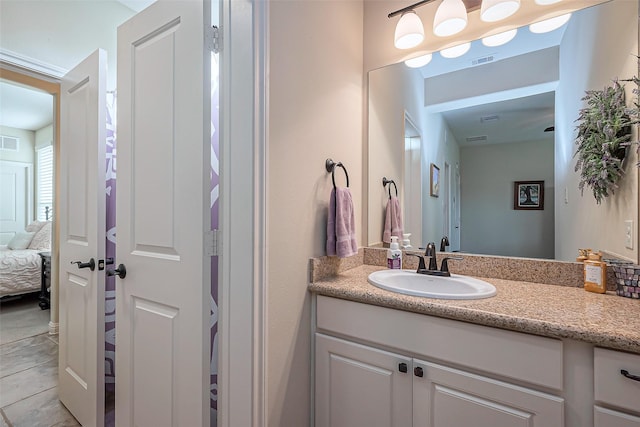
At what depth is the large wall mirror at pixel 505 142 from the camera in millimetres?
1195

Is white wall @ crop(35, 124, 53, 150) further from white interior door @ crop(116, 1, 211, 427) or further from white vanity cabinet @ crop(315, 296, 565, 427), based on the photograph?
white vanity cabinet @ crop(315, 296, 565, 427)

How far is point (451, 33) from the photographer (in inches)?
58.3

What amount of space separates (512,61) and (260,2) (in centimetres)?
116

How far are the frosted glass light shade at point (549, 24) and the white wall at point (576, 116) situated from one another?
39mm

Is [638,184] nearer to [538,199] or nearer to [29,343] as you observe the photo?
[538,199]

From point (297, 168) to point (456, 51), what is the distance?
41.0 inches

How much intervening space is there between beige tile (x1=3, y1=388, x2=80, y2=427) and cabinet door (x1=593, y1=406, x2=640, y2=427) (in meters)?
2.29

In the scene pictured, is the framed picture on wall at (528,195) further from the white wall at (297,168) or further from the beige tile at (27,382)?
the beige tile at (27,382)

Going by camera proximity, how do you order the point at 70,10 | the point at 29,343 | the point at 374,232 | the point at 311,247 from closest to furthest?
the point at 311,247 < the point at 374,232 < the point at 70,10 < the point at 29,343

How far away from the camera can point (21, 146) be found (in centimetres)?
537

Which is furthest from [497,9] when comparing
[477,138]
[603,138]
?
[603,138]

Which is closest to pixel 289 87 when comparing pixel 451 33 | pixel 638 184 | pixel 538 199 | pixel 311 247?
pixel 311 247

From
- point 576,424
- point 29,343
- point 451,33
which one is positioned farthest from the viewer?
point 29,343

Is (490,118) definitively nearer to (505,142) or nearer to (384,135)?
(505,142)
